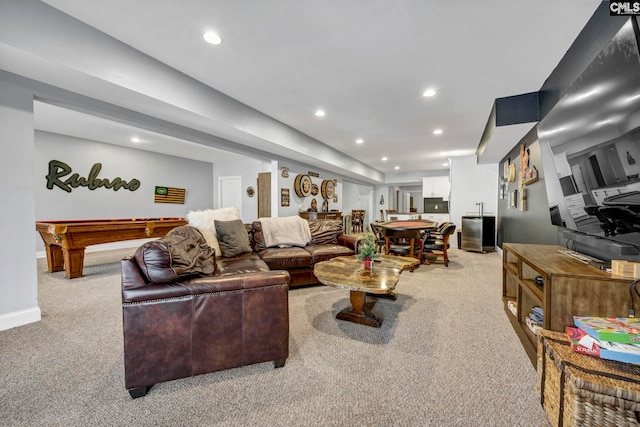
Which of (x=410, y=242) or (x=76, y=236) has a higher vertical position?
(x=76, y=236)

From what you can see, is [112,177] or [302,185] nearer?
[112,177]

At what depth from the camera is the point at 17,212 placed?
227 centimetres

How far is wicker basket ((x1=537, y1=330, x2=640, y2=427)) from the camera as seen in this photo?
99 centimetres

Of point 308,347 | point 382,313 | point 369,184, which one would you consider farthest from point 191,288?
point 369,184

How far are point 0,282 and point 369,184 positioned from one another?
10602 millimetres

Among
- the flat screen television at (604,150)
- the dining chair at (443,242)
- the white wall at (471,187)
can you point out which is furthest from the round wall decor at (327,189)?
the flat screen television at (604,150)

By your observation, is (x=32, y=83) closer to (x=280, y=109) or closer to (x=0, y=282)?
(x=0, y=282)

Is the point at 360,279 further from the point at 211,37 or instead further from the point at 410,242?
the point at 410,242

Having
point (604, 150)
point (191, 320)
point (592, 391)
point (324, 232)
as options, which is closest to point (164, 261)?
point (191, 320)

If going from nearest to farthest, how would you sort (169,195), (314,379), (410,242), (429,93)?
1. (314,379)
2. (429,93)
3. (410,242)
4. (169,195)

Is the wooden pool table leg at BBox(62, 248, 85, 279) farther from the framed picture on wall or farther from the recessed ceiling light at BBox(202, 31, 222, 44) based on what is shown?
the framed picture on wall

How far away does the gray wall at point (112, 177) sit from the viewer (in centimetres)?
521

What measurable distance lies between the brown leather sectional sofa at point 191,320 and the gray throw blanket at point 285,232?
72.9 inches

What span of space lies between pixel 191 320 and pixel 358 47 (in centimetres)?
258
